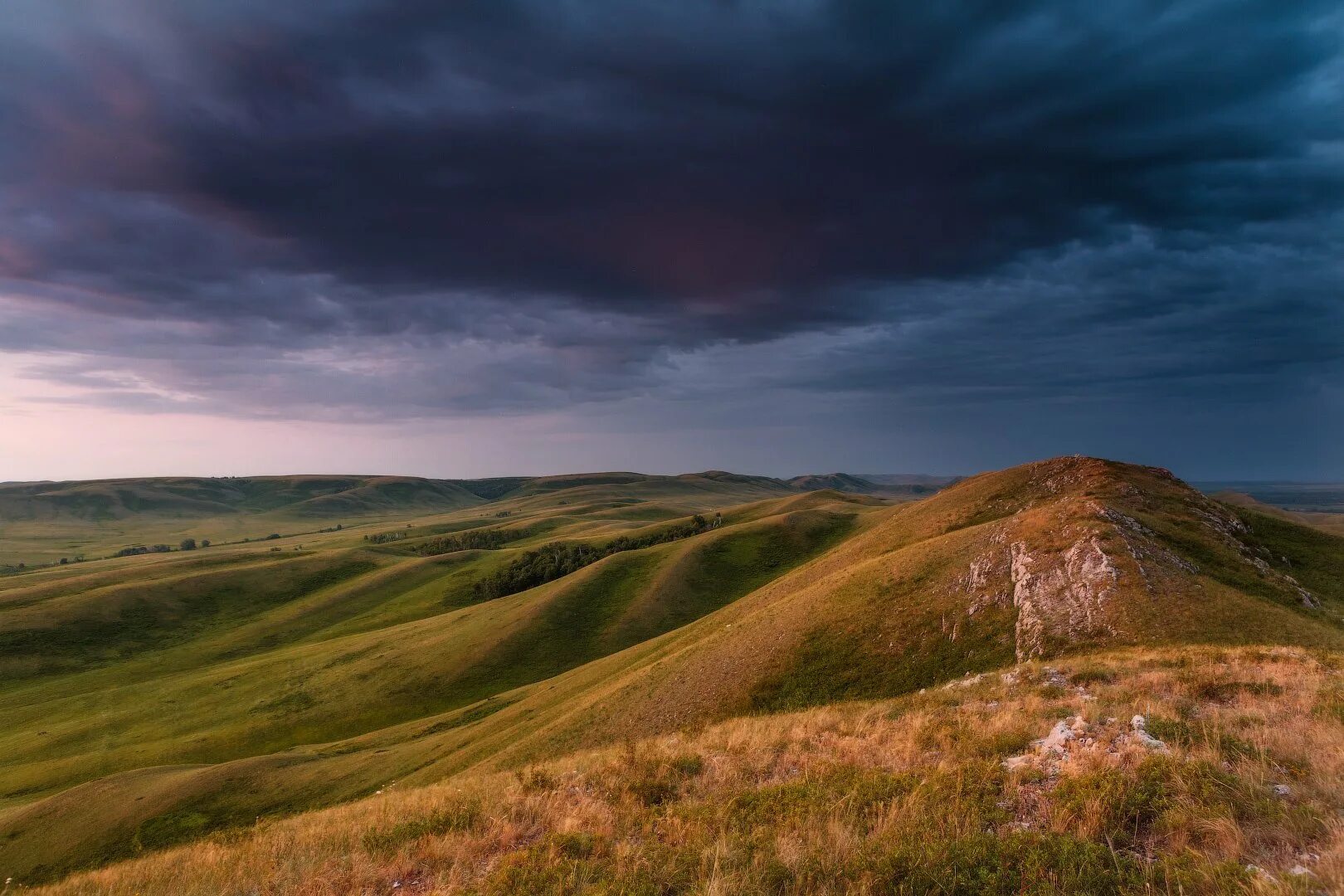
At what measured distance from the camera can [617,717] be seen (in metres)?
36.5

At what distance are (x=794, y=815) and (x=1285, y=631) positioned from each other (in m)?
27.4

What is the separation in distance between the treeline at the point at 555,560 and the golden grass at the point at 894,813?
10506cm

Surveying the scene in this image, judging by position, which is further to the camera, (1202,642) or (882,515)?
(882,515)

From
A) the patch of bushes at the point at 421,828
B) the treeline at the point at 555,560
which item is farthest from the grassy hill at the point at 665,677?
the treeline at the point at 555,560

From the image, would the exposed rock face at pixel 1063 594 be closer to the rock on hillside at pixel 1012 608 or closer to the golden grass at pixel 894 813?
the rock on hillside at pixel 1012 608

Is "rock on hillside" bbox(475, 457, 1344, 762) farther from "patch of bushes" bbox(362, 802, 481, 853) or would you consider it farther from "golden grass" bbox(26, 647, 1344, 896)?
"patch of bushes" bbox(362, 802, 481, 853)

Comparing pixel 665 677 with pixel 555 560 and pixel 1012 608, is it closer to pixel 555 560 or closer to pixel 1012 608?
pixel 1012 608

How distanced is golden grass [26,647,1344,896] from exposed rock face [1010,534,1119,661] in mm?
9146

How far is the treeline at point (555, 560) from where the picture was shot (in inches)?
5089

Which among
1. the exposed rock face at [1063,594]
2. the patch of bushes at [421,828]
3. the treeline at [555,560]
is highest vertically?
the exposed rock face at [1063,594]

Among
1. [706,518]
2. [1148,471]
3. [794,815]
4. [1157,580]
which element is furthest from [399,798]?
[706,518]

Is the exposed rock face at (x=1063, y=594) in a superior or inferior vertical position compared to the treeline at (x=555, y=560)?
superior

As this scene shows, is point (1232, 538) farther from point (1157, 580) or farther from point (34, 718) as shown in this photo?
point (34, 718)

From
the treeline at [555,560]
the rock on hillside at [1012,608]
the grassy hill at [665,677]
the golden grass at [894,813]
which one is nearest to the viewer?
the golden grass at [894,813]
